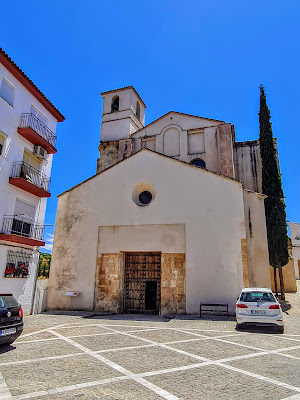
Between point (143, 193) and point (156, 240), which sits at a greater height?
point (143, 193)

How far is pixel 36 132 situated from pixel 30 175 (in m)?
2.27

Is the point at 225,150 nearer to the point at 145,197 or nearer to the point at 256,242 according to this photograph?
the point at 256,242

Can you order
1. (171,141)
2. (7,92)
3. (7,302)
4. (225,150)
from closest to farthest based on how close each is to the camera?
(7,302) < (7,92) < (225,150) < (171,141)

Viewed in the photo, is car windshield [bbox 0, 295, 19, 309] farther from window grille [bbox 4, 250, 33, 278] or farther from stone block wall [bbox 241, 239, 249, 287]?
stone block wall [bbox 241, 239, 249, 287]

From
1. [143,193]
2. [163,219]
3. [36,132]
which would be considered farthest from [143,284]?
[36,132]

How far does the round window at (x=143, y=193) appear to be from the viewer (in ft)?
52.7

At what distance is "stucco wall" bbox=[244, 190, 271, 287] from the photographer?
15320 millimetres

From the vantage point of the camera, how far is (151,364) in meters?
5.65

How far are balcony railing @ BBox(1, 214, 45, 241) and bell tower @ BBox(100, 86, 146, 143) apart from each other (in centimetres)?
1350

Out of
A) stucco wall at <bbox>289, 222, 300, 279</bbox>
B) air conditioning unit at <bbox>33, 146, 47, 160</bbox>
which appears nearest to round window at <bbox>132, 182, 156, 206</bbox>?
→ air conditioning unit at <bbox>33, 146, 47, 160</bbox>

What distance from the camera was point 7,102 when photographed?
1398 cm

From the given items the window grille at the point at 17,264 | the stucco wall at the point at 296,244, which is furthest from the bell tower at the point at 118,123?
the stucco wall at the point at 296,244

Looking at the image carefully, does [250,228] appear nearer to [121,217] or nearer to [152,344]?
[121,217]

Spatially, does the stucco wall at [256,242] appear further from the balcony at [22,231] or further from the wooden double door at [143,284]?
the balcony at [22,231]
